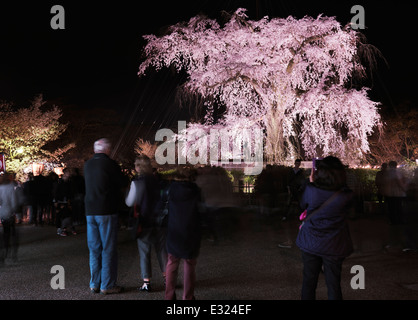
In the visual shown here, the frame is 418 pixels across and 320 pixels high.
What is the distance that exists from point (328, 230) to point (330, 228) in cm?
3

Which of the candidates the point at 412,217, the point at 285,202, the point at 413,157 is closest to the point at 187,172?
the point at 412,217

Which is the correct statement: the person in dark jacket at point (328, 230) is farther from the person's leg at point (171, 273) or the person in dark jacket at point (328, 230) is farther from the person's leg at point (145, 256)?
the person's leg at point (145, 256)

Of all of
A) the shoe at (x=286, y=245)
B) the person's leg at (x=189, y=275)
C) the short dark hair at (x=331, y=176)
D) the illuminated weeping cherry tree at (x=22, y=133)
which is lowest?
the shoe at (x=286, y=245)

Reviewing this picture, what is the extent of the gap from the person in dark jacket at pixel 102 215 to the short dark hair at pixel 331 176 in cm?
267

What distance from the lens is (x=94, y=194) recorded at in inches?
210

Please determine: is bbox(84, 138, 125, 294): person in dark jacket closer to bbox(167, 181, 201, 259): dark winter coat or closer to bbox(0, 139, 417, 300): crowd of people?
bbox(0, 139, 417, 300): crowd of people

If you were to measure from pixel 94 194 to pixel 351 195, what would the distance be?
3226mm

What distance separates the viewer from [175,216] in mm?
4582

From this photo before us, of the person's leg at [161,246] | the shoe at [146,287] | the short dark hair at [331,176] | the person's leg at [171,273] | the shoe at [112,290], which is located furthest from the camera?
the person's leg at [161,246]

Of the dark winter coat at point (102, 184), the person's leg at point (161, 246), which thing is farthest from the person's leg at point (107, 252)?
the person's leg at point (161, 246)

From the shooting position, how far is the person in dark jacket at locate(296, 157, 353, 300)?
3998mm

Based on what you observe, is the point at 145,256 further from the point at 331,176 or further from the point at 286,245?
the point at 286,245

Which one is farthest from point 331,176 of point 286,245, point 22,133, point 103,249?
point 22,133

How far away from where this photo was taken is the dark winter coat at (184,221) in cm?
454
